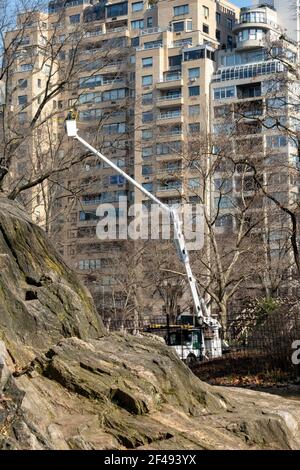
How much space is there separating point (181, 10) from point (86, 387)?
260ft

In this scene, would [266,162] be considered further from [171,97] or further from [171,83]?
[171,83]

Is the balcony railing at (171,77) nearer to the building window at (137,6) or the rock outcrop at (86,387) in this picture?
the building window at (137,6)

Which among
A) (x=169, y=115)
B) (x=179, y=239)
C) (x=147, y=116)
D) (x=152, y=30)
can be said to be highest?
(x=152, y=30)

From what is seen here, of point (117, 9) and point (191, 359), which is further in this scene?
point (117, 9)

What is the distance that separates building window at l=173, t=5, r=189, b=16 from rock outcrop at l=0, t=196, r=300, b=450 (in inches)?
2957

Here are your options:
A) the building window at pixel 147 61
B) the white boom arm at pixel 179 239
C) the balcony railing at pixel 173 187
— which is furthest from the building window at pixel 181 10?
the white boom arm at pixel 179 239

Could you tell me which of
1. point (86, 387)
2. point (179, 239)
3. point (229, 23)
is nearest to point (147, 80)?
point (229, 23)

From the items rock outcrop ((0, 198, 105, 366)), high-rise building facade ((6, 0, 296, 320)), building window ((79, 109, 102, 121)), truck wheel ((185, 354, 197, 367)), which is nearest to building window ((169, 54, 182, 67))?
high-rise building facade ((6, 0, 296, 320))

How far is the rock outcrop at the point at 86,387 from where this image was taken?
8.73 metres

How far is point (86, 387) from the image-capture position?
9633 mm

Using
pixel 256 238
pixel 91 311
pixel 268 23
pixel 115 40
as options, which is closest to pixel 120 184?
pixel 268 23

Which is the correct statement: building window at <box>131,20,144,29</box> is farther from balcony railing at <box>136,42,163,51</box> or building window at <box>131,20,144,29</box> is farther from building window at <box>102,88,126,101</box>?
building window at <box>102,88,126,101</box>

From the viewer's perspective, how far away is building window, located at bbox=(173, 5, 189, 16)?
84062 millimetres
